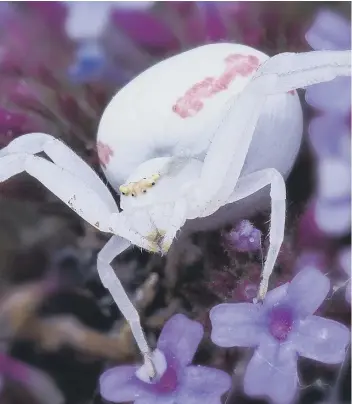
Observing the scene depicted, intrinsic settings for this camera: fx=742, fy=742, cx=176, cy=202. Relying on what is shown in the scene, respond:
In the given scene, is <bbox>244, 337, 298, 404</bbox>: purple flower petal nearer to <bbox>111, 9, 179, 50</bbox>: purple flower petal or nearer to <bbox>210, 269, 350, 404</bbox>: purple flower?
<bbox>210, 269, 350, 404</bbox>: purple flower

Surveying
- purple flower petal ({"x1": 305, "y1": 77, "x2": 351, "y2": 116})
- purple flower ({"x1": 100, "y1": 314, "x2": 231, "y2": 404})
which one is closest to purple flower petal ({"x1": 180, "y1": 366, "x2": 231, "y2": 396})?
purple flower ({"x1": 100, "y1": 314, "x2": 231, "y2": 404})

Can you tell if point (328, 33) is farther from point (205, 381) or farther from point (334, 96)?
point (205, 381)

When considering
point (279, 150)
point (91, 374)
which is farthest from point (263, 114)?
point (91, 374)

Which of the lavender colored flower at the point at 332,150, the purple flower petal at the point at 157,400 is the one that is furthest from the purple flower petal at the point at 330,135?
the purple flower petal at the point at 157,400

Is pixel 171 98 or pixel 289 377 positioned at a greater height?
pixel 171 98

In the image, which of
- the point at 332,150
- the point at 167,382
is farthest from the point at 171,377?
the point at 332,150

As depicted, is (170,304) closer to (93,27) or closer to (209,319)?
(209,319)
